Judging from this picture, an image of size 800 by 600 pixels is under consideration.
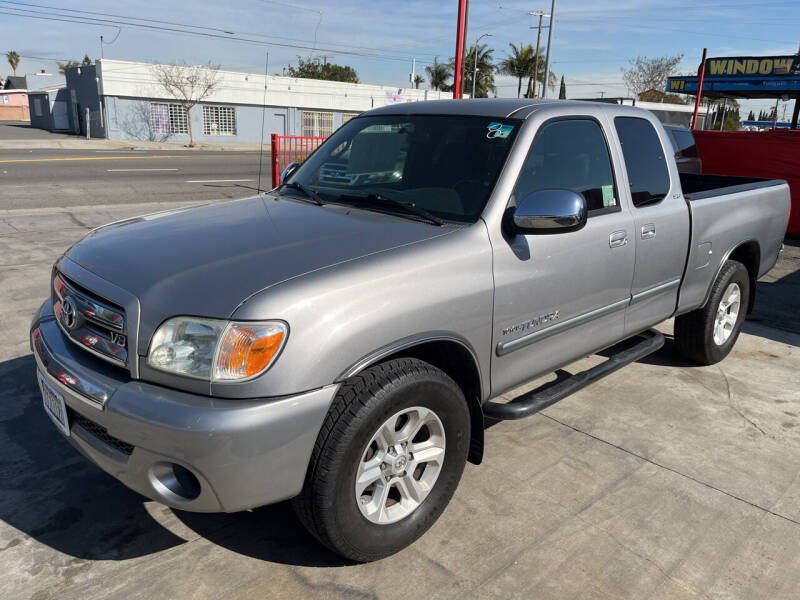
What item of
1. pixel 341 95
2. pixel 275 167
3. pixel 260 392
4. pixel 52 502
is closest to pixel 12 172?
pixel 275 167

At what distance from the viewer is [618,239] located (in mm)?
3584

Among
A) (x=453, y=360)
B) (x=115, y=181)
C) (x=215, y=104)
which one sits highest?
(x=215, y=104)

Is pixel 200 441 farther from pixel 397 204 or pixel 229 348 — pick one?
pixel 397 204

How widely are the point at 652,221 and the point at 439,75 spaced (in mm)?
62649

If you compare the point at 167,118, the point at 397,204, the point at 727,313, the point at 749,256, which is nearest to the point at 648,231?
the point at 397,204

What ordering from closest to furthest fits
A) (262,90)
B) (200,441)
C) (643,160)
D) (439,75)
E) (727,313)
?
1. (200,441)
2. (643,160)
3. (727,313)
4. (262,90)
5. (439,75)

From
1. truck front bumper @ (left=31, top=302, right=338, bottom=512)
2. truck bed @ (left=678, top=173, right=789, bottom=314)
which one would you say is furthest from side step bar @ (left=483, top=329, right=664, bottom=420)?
truck front bumper @ (left=31, top=302, right=338, bottom=512)

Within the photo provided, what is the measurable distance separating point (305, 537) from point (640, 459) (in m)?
1.92

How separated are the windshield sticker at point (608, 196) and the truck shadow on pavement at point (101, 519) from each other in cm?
236

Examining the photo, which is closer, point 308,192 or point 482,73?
point 308,192

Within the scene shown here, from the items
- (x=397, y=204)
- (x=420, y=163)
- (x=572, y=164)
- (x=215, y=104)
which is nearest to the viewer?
(x=397, y=204)

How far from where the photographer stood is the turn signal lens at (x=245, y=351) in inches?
86.5

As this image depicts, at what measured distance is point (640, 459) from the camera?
11.9ft

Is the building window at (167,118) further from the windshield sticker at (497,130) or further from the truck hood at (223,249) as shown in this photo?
the windshield sticker at (497,130)
